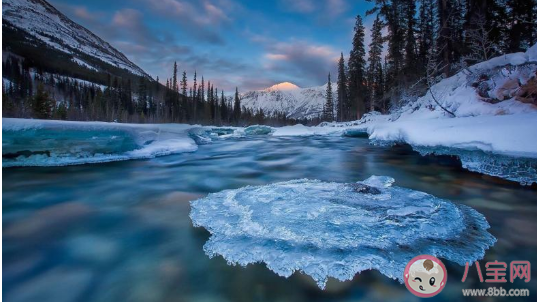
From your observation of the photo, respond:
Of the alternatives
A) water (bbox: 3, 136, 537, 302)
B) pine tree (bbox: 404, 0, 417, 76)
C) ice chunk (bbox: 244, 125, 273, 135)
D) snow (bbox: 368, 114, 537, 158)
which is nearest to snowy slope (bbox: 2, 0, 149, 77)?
ice chunk (bbox: 244, 125, 273, 135)

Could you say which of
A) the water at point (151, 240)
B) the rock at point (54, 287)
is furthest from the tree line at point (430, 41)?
the rock at point (54, 287)

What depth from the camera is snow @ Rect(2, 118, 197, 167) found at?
553 centimetres

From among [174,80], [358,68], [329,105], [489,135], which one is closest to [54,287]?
[489,135]

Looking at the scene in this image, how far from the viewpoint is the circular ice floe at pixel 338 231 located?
2008mm

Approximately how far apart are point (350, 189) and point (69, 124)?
686cm

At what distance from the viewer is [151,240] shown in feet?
8.64

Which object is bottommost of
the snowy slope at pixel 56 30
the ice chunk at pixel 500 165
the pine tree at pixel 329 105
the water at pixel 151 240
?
the water at pixel 151 240

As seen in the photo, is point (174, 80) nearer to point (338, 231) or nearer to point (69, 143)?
point (69, 143)

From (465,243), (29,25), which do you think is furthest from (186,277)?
(29,25)

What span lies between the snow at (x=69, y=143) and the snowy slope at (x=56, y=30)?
126 meters

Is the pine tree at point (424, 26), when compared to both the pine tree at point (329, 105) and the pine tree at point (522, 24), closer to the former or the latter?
the pine tree at point (522, 24)

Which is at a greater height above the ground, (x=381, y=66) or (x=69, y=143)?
(x=381, y=66)

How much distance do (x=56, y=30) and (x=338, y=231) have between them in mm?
185480

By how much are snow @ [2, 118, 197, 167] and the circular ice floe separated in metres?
4.88
